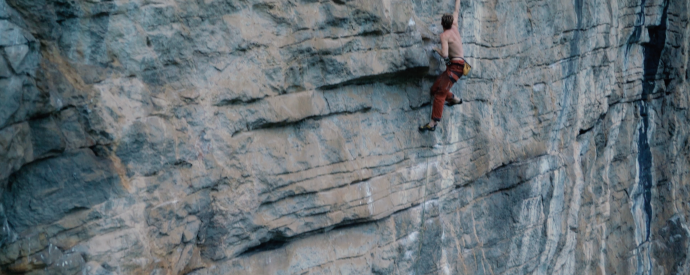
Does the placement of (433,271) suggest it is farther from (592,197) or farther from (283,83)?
(592,197)

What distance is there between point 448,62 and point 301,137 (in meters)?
2.18

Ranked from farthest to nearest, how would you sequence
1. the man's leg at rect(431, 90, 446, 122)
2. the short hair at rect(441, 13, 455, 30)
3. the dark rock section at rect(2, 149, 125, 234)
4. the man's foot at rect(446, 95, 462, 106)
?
Result: the man's foot at rect(446, 95, 462, 106)
the man's leg at rect(431, 90, 446, 122)
the short hair at rect(441, 13, 455, 30)
the dark rock section at rect(2, 149, 125, 234)

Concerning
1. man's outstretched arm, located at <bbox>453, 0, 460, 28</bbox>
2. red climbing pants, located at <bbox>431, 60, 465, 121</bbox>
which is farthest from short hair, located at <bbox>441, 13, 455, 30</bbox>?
red climbing pants, located at <bbox>431, 60, 465, 121</bbox>

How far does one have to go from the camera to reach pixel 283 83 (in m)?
6.41

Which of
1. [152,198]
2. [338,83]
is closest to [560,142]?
[338,83]

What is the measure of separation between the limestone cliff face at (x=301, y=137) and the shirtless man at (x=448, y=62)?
21cm

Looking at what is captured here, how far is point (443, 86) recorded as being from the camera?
7438 mm

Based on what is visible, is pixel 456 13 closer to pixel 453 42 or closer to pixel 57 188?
pixel 453 42

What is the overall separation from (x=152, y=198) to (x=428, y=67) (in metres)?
3.85

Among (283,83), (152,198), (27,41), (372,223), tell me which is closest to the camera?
(27,41)

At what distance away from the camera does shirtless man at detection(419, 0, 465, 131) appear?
7.18m

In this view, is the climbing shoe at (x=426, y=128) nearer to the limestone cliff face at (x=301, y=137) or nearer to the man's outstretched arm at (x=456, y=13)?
the limestone cliff face at (x=301, y=137)

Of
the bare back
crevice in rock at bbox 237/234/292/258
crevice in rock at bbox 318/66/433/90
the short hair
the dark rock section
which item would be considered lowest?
crevice in rock at bbox 237/234/292/258

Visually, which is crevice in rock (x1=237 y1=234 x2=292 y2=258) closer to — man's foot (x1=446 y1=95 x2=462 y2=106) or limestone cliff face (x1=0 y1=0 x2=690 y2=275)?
limestone cliff face (x1=0 y1=0 x2=690 y2=275)
